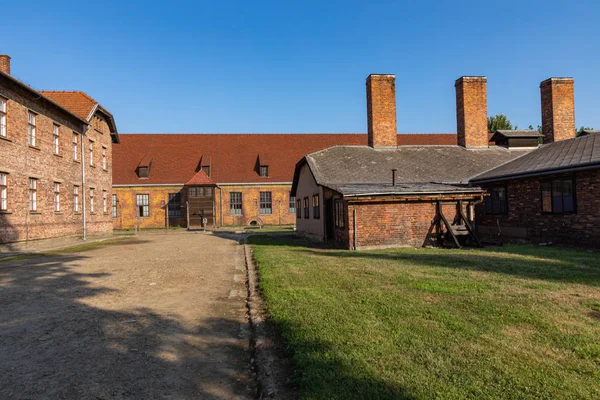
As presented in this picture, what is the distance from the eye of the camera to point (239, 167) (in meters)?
38.2

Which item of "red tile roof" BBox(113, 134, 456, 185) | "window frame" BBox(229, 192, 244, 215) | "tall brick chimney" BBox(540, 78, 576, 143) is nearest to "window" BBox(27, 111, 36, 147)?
"red tile roof" BBox(113, 134, 456, 185)

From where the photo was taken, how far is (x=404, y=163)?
1931cm

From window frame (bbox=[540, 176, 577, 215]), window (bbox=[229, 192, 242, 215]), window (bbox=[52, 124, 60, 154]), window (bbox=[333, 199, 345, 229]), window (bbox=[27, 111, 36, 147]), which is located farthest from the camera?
window (bbox=[229, 192, 242, 215])

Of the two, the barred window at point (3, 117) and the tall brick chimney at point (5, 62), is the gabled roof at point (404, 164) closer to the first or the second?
the barred window at point (3, 117)

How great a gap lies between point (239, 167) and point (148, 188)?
339 inches

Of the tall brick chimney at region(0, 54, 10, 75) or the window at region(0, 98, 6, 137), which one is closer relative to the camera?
the window at region(0, 98, 6, 137)

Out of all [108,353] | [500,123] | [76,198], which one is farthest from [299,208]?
[500,123]

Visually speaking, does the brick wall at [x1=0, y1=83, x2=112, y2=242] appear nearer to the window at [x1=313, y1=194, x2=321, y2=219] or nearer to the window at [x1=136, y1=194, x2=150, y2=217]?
the window at [x1=136, y1=194, x2=150, y2=217]

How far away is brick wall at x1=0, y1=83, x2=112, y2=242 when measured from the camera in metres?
16.1

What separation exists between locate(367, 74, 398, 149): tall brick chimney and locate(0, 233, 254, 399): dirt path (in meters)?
14.3

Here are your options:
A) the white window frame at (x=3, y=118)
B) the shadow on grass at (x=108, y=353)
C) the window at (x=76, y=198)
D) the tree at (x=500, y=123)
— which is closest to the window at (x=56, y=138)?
the window at (x=76, y=198)

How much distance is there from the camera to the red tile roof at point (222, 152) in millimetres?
37344

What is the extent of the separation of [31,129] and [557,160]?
21834 mm

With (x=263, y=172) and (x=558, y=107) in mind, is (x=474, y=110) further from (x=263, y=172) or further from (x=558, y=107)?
(x=263, y=172)
